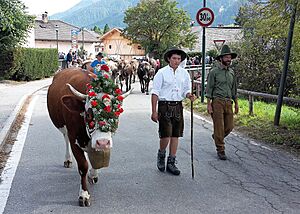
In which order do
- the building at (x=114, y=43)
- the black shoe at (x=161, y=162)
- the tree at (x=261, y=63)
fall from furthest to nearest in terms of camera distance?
the building at (x=114, y=43), the tree at (x=261, y=63), the black shoe at (x=161, y=162)

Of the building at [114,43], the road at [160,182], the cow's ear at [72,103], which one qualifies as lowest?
the road at [160,182]

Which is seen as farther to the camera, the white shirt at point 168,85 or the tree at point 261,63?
the tree at point 261,63

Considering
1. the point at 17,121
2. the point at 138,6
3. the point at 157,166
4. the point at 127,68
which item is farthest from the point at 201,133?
the point at 138,6

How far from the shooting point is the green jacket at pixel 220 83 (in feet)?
27.5

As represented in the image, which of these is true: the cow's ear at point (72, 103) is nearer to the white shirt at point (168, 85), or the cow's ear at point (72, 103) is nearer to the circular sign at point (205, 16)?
the white shirt at point (168, 85)

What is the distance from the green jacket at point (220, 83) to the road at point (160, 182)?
1230 mm

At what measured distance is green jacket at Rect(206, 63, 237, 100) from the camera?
8391 millimetres

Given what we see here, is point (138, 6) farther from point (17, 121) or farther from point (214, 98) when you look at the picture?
point (214, 98)

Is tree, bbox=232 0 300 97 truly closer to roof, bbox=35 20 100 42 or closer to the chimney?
roof, bbox=35 20 100 42

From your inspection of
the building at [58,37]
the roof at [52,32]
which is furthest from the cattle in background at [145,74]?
the roof at [52,32]

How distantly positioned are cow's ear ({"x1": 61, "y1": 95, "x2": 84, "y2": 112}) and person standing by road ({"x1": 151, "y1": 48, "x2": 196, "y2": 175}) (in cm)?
159

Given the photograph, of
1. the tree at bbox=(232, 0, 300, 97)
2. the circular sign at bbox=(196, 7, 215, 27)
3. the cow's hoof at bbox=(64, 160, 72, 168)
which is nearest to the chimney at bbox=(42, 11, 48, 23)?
the tree at bbox=(232, 0, 300, 97)

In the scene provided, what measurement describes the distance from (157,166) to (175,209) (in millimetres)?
1962

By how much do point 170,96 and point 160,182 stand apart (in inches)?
55.9
